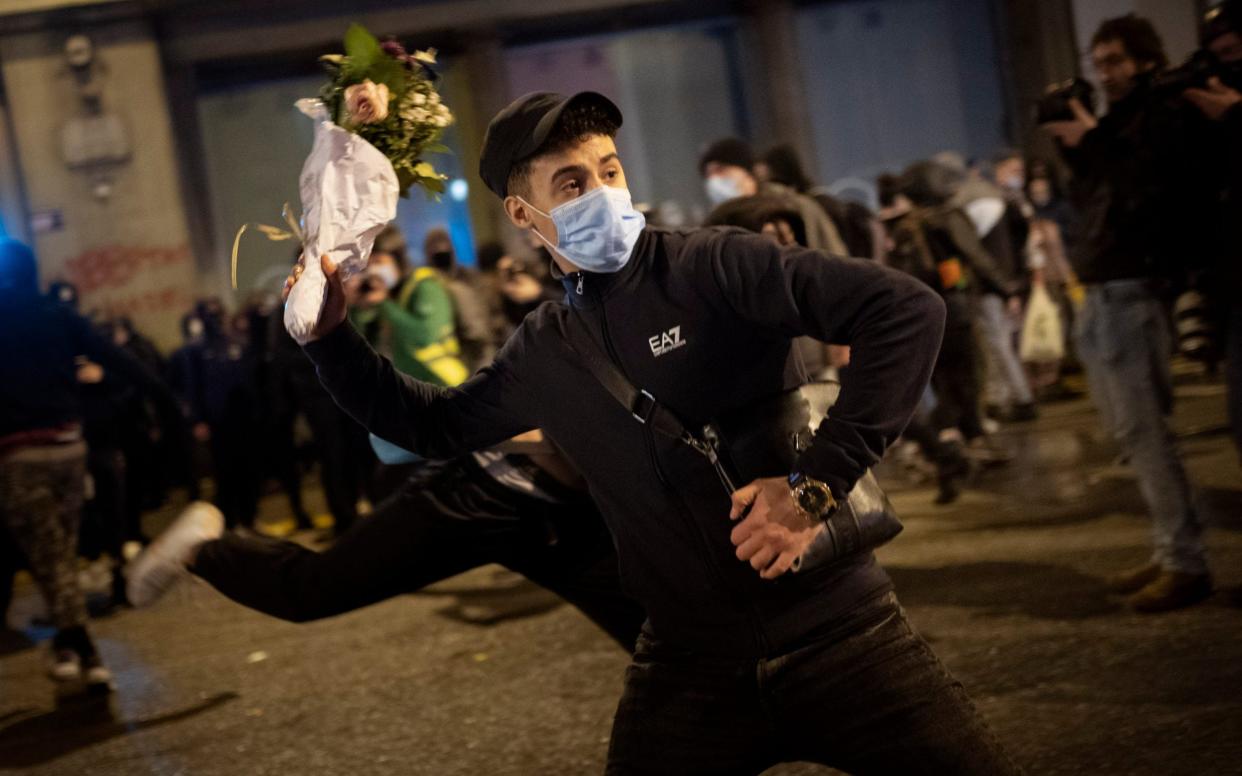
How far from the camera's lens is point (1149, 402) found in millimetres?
5590

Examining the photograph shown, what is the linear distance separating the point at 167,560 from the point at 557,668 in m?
2.05

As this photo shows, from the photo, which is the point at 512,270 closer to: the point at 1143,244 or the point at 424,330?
the point at 424,330

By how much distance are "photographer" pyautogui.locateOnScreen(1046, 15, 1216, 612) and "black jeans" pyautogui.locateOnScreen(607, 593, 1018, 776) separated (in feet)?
10.5

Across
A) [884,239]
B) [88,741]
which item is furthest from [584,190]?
[884,239]

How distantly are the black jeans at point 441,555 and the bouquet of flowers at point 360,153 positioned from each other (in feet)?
4.06

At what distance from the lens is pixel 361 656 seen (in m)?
6.78

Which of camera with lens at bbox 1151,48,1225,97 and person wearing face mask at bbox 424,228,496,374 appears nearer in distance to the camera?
camera with lens at bbox 1151,48,1225,97

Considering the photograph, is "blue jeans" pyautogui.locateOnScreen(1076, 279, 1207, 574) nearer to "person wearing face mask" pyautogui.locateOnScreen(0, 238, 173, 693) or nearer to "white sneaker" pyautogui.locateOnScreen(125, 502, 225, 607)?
"white sneaker" pyautogui.locateOnScreen(125, 502, 225, 607)

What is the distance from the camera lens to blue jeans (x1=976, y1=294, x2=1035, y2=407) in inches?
431

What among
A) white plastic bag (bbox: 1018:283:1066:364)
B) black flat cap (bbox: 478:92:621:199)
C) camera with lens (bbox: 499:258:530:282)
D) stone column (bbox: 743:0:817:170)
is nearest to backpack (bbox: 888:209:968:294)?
camera with lens (bbox: 499:258:530:282)

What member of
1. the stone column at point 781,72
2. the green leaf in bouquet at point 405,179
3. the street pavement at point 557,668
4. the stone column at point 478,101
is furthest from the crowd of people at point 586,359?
the stone column at point 781,72

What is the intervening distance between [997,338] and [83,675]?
7082 mm

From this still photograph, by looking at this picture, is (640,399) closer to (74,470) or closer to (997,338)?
(74,470)

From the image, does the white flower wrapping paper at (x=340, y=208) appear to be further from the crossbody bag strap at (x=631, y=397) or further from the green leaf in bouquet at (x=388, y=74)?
the crossbody bag strap at (x=631, y=397)
